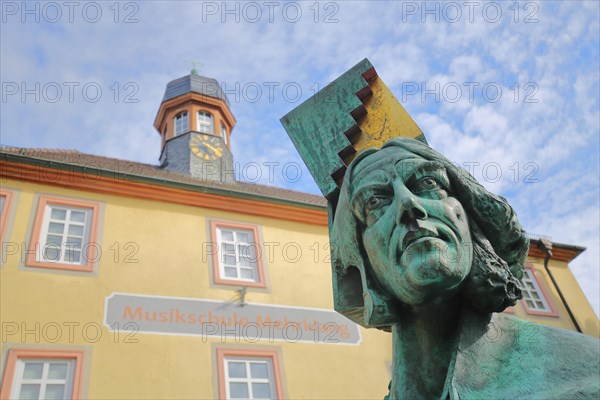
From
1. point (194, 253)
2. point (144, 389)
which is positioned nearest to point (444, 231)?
point (144, 389)

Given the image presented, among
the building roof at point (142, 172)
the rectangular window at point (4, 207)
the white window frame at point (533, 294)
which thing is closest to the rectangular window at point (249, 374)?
the building roof at point (142, 172)

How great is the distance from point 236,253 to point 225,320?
1662 mm

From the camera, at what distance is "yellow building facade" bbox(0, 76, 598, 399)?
27.9 feet

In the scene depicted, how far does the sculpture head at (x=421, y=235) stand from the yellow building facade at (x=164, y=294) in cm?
764

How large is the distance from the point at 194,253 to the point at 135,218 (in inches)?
53.4

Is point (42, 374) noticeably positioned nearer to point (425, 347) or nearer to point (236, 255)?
point (236, 255)

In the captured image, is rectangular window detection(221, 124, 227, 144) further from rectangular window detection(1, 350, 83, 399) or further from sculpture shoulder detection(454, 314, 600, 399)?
sculpture shoulder detection(454, 314, 600, 399)

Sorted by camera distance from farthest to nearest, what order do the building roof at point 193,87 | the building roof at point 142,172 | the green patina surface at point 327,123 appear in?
the building roof at point 193,87
the building roof at point 142,172
the green patina surface at point 327,123

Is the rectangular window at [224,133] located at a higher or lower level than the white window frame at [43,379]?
higher

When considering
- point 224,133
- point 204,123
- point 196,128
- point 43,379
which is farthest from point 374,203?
point 224,133

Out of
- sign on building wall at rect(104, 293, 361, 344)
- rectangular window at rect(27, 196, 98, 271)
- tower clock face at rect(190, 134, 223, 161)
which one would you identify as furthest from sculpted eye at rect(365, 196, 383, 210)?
tower clock face at rect(190, 134, 223, 161)

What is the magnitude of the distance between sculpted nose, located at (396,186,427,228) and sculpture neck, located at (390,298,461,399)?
0.86 ft

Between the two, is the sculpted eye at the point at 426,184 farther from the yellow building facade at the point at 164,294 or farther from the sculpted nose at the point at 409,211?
the yellow building facade at the point at 164,294

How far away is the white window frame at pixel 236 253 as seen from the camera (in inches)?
426
